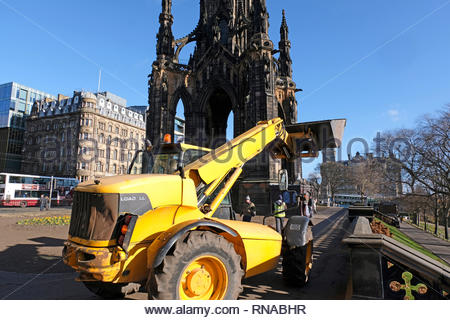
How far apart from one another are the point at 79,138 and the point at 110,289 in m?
56.6

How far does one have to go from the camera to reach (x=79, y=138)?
2077 inches

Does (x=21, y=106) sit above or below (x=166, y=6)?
above

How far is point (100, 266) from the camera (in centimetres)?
303

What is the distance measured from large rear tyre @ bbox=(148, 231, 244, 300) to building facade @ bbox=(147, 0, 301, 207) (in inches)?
737

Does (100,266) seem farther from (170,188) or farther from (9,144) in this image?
(9,144)

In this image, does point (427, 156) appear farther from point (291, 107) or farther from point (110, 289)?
point (110, 289)

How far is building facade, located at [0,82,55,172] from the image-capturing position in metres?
61.2

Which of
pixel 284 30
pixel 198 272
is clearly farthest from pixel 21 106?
pixel 198 272

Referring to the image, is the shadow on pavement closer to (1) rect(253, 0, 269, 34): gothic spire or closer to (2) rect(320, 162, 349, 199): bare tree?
(1) rect(253, 0, 269, 34): gothic spire

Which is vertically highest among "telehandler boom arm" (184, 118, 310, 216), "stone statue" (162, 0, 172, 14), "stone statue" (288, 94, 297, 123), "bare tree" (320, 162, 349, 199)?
"stone statue" (162, 0, 172, 14)

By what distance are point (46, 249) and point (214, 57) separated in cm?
2456

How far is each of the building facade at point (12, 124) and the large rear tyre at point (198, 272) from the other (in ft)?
248

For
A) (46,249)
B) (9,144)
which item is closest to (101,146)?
(9,144)

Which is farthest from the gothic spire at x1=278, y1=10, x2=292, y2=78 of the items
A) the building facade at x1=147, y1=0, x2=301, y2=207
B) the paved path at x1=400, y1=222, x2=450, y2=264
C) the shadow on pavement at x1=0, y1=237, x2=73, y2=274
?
the shadow on pavement at x1=0, y1=237, x2=73, y2=274
